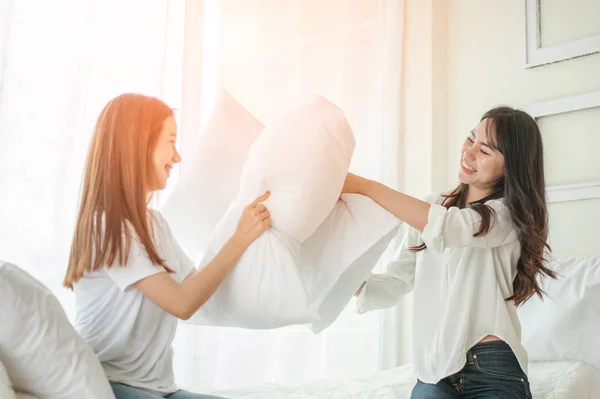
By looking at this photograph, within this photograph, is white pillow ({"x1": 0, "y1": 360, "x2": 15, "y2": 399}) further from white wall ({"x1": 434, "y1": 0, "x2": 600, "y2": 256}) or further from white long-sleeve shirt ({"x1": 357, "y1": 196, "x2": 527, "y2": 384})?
white wall ({"x1": 434, "y1": 0, "x2": 600, "y2": 256})

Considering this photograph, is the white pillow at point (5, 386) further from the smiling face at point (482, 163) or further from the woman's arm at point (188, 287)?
the smiling face at point (482, 163)

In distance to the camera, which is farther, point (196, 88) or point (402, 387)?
point (196, 88)

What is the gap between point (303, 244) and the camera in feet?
4.81

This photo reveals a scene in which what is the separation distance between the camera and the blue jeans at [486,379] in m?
1.37

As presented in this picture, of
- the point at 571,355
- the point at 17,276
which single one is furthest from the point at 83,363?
the point at 571,355

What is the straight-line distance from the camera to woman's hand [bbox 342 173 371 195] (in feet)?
4.85

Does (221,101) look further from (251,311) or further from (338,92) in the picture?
(338,92)

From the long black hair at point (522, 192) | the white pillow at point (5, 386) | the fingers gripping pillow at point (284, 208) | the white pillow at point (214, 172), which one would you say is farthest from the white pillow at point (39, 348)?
the long black hair at point (522, 192)

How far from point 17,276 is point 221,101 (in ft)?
2.22

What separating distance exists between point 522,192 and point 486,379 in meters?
0.40

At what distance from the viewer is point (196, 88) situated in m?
2.20

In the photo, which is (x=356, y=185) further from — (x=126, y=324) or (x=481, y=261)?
(x=126, y=324)

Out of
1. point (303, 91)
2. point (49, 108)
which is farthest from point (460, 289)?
point (303, 91)

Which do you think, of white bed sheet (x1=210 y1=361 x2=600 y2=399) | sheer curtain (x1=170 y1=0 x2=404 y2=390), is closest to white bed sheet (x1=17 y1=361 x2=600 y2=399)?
white bed sheet (x1=210 y1=361 x2=600 y2=399)
